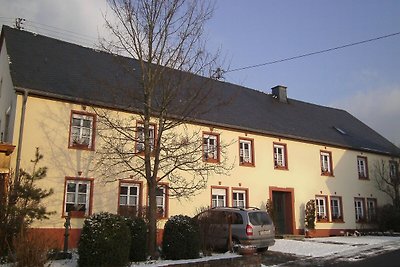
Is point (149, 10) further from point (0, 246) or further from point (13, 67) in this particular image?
point (0, 246)

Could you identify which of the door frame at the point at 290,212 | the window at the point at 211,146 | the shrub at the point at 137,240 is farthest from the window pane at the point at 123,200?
the door frame at the point at 290,212

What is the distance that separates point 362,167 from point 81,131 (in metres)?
20.1

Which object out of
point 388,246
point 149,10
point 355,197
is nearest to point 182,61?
point 149,10

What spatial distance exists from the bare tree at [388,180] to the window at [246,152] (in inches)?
457

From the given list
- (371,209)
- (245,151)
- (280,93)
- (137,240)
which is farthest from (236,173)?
(371,209)

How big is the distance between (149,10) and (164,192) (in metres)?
8.64

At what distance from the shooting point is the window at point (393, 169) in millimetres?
29766

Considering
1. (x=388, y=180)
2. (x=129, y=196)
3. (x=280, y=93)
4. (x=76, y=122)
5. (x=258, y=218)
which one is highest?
(x=280, y=93)

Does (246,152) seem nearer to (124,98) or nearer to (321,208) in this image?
(321,208)

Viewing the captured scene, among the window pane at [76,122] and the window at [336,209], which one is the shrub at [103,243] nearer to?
the window pane at [76,122]

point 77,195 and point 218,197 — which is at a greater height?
point 218,197

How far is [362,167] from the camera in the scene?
29266 mm

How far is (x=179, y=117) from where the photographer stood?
14.4m

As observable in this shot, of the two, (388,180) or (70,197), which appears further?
(388,180)
